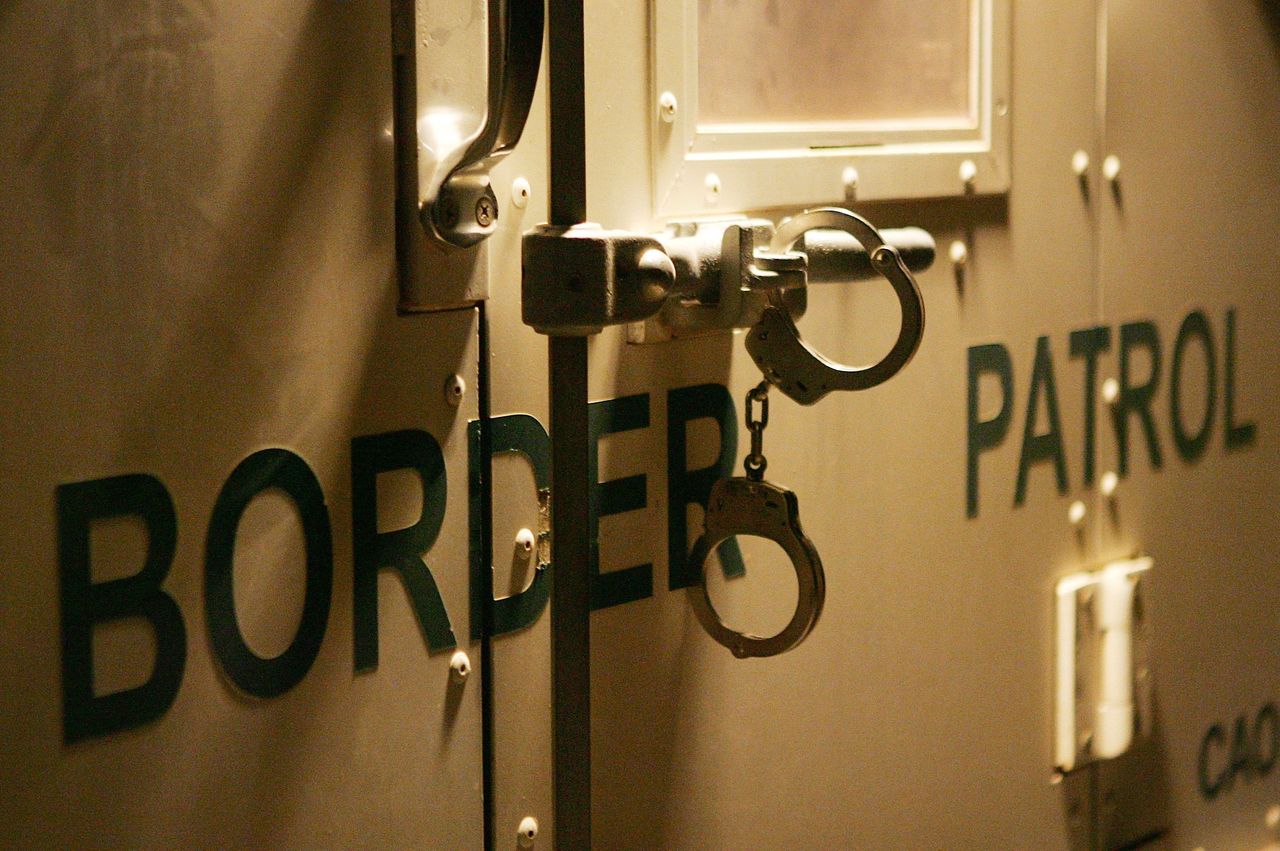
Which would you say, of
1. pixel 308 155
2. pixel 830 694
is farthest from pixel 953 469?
pixel 308 155

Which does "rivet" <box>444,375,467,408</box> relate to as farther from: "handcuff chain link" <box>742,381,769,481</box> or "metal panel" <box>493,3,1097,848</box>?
"handcuff chain link" <box>742,381,769,481</box>

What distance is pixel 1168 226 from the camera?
1.26 metres

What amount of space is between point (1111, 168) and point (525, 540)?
0.63 meters

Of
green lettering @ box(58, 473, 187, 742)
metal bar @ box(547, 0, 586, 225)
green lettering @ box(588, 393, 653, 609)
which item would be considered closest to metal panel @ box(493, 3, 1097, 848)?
green lettering @ box(588, 393, 653, 609)

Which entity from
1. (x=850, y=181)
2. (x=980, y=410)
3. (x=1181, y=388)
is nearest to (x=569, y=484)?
(x=850, y=181)

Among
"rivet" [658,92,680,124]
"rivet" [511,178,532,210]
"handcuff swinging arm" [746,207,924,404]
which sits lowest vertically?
"handcuff swinging arm" [746,207,924,404]

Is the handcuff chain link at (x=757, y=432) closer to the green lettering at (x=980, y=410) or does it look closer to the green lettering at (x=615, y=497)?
the green lettering at (x=615, y=497)

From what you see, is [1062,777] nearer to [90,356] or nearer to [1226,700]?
[1226,700]

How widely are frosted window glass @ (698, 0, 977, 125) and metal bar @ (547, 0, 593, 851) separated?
0.21 m

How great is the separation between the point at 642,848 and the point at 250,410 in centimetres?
39

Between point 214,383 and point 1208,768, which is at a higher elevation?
point 214,383

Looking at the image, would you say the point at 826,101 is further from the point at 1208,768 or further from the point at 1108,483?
the point at 1208,768

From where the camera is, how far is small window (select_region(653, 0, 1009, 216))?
3.01 feet

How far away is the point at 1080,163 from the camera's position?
1.19m
